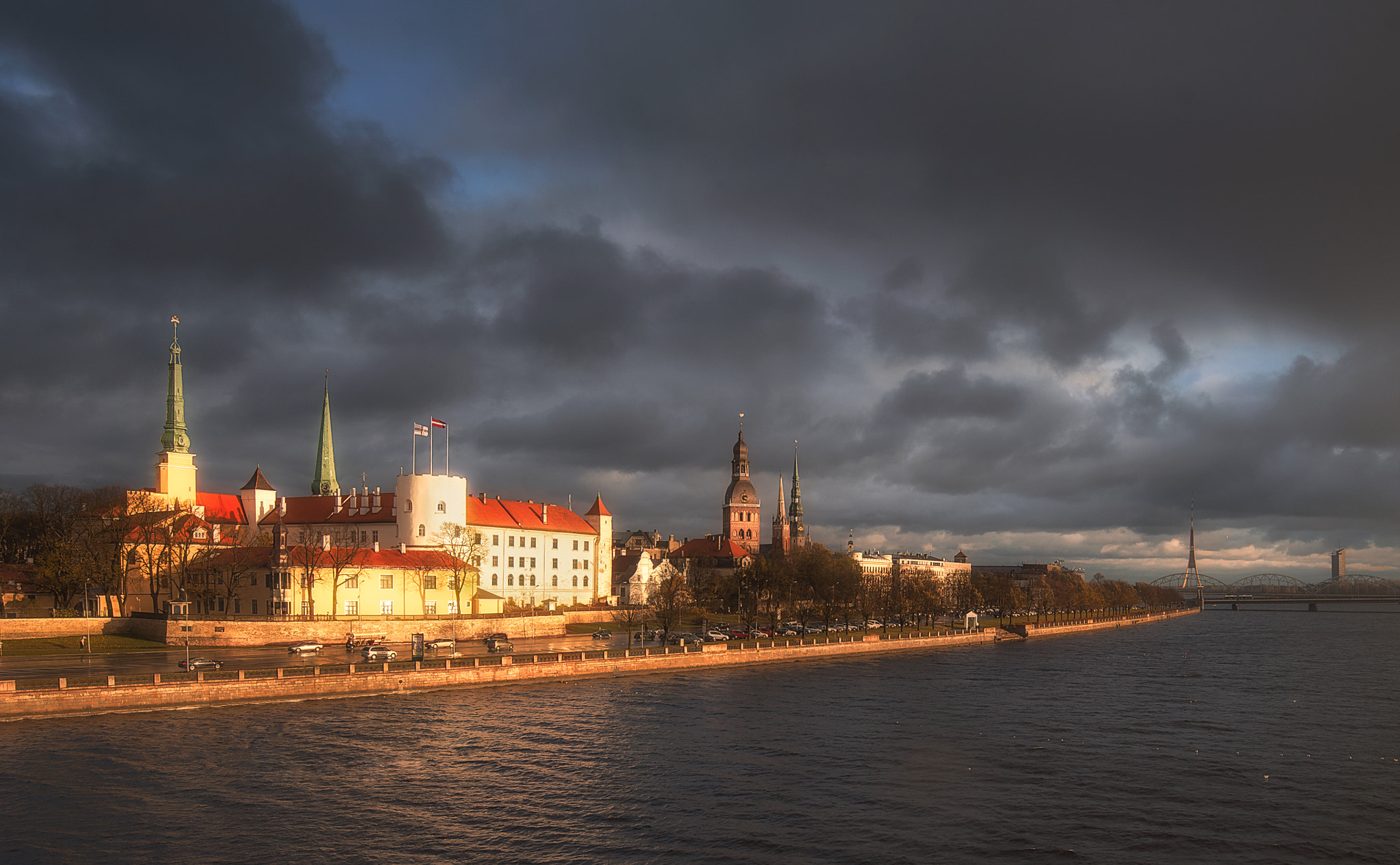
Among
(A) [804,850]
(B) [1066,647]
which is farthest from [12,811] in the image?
(B) [1066,647]

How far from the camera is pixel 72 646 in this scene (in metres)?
83.4

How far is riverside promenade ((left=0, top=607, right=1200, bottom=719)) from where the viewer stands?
185ft

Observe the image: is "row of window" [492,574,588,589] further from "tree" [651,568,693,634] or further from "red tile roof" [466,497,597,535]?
"tree" [651,568,693,634]

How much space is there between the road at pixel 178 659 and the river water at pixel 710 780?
13227 mm

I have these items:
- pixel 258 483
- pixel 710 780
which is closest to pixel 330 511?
pixel 258 483

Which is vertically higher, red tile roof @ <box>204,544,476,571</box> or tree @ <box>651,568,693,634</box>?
red tile roof @ <box>204,544,476,571</box>

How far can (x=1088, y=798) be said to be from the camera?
43.8 meters

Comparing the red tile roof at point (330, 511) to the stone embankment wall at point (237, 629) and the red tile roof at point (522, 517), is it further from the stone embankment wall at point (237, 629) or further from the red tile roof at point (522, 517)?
the stone embankment wall at point (237, 629)

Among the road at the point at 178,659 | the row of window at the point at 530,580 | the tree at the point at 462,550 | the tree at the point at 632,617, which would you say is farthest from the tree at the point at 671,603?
the tree at the point at 462,550

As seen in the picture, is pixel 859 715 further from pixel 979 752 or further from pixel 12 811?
pixel 12 811

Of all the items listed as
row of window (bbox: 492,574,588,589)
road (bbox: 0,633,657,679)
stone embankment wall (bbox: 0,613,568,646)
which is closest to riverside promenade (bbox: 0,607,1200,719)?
road (bbox: 0,633,657,679)

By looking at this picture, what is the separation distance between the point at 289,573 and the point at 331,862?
75.9 m

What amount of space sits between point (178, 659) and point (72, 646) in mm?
14716

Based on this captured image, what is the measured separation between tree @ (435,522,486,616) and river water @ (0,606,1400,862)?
147 ft
